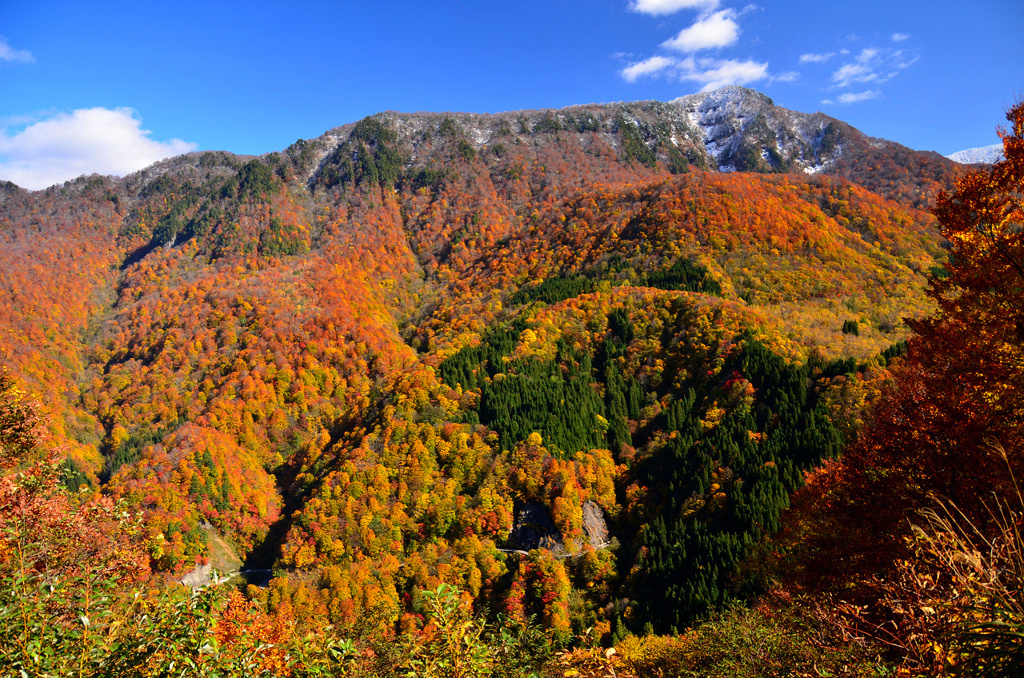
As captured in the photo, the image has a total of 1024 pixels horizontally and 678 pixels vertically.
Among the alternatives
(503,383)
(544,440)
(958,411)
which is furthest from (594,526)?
(958,411)

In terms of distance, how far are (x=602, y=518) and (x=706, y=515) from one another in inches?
647

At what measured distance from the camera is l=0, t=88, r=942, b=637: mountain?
63.2 meters

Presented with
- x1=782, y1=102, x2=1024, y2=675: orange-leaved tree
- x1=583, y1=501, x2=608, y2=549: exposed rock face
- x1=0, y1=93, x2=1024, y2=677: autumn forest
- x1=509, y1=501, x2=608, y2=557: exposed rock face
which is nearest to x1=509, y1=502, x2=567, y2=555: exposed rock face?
x1=509, y1=501, x2=608, y2=557: exposed rock face

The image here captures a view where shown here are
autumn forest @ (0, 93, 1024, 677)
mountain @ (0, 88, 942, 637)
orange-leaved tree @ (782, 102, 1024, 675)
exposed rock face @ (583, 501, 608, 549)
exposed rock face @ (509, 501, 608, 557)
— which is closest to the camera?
autumn forest @ (0, 93, 1024, 677)

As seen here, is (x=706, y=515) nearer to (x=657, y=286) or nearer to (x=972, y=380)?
(x=972, y=380)

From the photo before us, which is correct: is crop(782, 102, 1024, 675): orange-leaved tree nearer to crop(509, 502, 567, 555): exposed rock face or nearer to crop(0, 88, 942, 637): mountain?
crop(0, 88, 942, 637): mountain

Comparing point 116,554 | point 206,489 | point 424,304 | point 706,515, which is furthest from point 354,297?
point 116,554

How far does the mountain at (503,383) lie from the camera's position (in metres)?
63.2

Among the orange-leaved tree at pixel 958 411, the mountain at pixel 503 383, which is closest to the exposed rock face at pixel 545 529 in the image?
the mountain at pixel 503 383

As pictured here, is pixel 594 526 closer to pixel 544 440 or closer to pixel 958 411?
pixel 544 440

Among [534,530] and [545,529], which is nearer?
[545,529]

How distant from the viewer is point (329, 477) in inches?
3241

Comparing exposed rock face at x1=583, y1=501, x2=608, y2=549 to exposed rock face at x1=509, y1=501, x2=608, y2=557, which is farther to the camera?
exposed rock face at x1=583, y1=501, x2=608, y2=549

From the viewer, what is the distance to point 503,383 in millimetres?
96250
